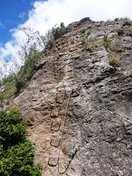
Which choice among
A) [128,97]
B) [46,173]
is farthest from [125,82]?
[46,173]

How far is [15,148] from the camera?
583 inches

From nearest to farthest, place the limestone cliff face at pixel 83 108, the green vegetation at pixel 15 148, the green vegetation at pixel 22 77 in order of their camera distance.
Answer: the green vegetation at pixel 15 148 < the limestone cliff face at pixel 83 108 < the green vegetation at pixel 22 77

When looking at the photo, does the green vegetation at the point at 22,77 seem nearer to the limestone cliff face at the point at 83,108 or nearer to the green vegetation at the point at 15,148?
the limestone cliff face at the point at 83,108

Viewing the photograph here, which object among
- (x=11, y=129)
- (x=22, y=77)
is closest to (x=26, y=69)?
(x=22, y=77)

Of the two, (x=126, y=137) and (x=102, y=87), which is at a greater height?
(x=102, y=87)

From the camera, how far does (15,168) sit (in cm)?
1397

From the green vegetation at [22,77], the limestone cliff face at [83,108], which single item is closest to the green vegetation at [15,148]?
the limestone cliff face at [83,108]

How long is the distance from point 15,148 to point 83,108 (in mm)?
3619

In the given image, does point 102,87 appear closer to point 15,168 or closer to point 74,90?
point 74,90

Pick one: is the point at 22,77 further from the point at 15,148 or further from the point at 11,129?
the point at 15,148

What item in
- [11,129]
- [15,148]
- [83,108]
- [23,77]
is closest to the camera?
[15,148]

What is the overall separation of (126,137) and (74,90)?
3822mm

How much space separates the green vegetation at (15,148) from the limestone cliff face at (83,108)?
0.72 meters

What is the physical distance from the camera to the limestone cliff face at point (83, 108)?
14586 millimetres
